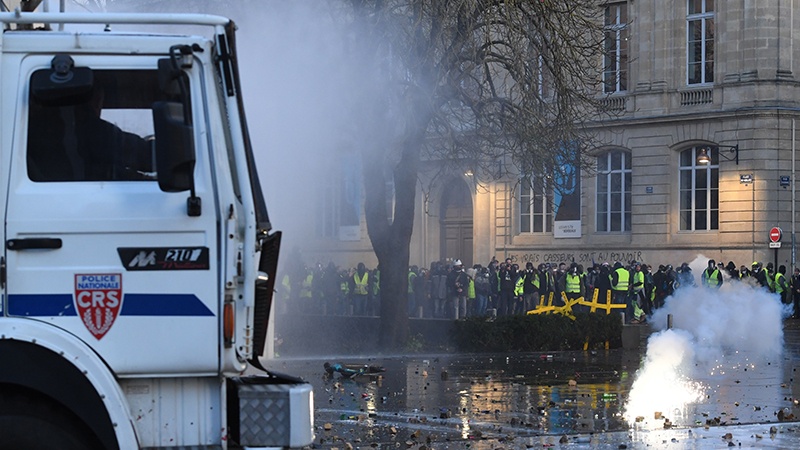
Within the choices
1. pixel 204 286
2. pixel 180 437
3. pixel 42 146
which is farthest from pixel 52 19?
pixel 180 437

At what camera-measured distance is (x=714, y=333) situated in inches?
923

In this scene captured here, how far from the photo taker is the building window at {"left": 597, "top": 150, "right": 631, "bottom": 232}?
149ft

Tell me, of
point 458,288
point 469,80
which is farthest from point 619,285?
point 469,80

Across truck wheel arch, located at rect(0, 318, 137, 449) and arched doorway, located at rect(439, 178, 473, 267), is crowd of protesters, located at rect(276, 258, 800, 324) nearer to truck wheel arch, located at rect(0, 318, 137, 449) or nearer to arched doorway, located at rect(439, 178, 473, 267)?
arched doorway, located at rect(439, 178, 473, 267)

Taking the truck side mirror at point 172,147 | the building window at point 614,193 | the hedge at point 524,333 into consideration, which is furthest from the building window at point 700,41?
the truck side mirror at point 172,147

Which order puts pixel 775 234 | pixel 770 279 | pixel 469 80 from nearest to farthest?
pixel 469 80, pixel 770 279, pixel 775 234

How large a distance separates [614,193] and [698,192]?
3.39m

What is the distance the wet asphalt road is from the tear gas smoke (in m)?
0.52

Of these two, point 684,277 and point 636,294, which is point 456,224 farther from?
point 684,277

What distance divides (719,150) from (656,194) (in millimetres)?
2783

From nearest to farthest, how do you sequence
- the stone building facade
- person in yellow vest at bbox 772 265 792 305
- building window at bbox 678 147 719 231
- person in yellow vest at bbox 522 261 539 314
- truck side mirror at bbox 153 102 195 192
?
truck side mirror at bbox 153 102 195 192
person in yellow vest at bbox 772 265 792 305
person in yellow vest at bbox 522 261 539 314
the stone building facade
building window at bbox 678 147 719 231

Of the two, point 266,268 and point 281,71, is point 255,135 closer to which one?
point 281,71

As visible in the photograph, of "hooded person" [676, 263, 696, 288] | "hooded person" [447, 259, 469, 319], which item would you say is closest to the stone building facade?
"hooded person" [676, 263, 696, 288]

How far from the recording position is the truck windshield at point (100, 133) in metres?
6.04
